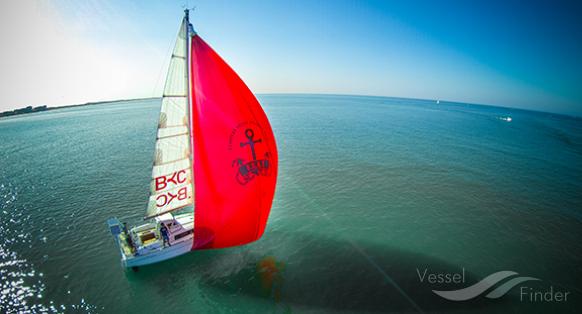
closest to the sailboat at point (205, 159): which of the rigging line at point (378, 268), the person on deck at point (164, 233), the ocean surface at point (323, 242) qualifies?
the person on deck at point (164, 233)

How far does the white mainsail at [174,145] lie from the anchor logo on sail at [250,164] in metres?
2.92

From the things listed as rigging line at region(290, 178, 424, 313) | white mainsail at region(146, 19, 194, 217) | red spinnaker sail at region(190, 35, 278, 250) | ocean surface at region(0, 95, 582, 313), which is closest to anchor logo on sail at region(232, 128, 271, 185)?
red spinnaker sail at region(190, 35, 278, 250)

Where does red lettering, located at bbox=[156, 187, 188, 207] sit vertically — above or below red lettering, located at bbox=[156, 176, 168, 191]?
below

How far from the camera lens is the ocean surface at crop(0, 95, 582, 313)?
42.3ft

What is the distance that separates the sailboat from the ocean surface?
2.23 meters

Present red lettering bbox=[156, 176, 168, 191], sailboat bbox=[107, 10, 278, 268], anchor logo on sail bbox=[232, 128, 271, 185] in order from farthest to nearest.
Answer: red lettering bbox=[156, 176, 168, 191] → anchor logo on sail bbox=[232, 128, 271, 185] → sailboat bbox=[107, 10, 278, 268]

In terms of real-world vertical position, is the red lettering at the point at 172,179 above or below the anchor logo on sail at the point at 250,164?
below

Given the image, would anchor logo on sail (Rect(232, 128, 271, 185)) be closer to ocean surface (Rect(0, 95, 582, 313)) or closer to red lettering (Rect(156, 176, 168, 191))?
red lettering (Rect(156, 176, 168, 191))

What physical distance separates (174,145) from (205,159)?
2531 mm

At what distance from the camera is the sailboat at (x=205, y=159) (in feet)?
37.2

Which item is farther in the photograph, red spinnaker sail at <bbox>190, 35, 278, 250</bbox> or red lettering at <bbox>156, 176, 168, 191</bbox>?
red lettering at <bbox>156, 176, 168, 191</bbox>

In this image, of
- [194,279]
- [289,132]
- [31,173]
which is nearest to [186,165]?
[194,279]

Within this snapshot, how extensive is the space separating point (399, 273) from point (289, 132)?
146ft

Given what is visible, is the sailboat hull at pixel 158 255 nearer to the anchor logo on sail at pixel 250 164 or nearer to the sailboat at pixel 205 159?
the sailboat at pixel 205 159
